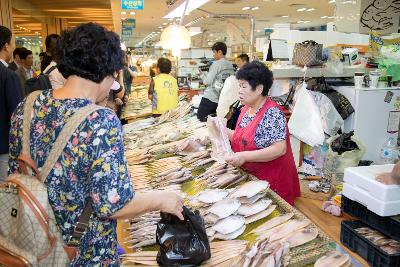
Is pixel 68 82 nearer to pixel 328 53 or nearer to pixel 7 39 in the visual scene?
pixel 7 39

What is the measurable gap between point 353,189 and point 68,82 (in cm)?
215

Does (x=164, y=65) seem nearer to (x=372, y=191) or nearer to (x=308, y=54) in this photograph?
(x=308, y=54)

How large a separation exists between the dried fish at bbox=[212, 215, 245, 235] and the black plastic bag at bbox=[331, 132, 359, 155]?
2.54 metres

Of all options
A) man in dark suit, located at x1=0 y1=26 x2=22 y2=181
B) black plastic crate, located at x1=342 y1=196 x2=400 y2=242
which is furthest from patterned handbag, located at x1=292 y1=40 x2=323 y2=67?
man in dark suit, located at x1=0 y1=26 x2=22 y2=181

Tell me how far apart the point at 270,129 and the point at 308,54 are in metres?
2.34

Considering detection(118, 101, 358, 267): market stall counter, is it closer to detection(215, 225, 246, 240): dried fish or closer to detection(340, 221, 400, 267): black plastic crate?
detection(215, 225, 246, 240): dried fish

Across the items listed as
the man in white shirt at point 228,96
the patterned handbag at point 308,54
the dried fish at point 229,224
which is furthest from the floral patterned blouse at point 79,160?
the man in white shirt at point 228,96

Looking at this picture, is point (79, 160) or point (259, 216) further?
point (259, 216)

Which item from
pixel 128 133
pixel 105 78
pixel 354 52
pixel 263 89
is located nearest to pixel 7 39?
pixel 128 133

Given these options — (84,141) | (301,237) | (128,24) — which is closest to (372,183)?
(301,237)

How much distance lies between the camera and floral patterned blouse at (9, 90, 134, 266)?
1.38 meters

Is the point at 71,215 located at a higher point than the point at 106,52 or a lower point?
lower

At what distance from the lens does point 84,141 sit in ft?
4.53

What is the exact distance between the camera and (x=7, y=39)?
4348 millimetres
